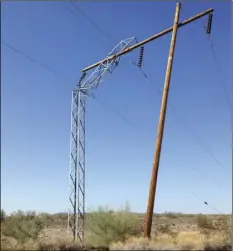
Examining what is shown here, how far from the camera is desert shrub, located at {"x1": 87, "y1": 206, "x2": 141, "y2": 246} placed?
20609 mm

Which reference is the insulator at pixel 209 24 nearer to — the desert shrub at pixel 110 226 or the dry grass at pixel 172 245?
the desert shrub at pixel 110 226

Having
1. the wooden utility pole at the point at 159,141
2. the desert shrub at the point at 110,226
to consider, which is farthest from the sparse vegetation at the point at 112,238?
the wooden utility pole at the point at 159,141

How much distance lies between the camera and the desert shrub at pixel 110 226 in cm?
2061

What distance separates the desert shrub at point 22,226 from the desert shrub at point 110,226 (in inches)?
142

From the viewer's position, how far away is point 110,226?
21484 mm

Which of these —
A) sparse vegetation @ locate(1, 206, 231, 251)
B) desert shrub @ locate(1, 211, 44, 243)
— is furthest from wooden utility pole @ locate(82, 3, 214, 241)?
desert shrub @ locate(1, 211, 44, 243)

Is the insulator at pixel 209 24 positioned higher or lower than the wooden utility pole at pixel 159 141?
higher

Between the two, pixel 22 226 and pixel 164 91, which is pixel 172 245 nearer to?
pixel 164 91

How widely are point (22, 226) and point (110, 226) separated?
32.2 ft

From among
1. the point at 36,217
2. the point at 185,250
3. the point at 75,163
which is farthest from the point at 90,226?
the point at 36,217

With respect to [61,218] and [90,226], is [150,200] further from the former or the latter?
[61,218]

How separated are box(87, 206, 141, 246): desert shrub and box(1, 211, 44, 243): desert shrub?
3.61m

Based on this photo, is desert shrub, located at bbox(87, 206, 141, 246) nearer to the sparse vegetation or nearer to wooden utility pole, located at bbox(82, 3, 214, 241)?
the sparse vegetation

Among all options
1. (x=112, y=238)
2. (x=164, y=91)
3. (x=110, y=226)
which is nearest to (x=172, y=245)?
(x=112, y=238)
